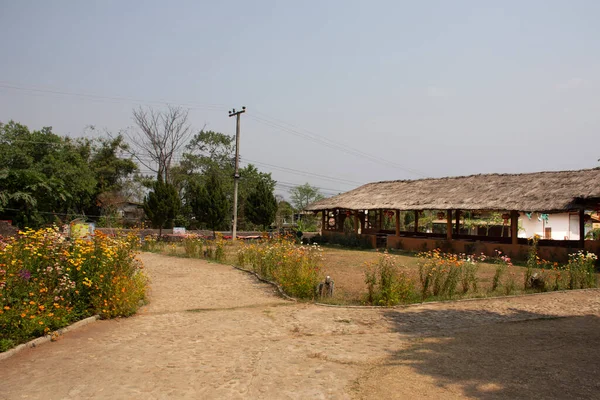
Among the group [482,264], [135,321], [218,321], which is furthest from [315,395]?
[482,264]

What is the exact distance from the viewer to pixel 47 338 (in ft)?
19.1

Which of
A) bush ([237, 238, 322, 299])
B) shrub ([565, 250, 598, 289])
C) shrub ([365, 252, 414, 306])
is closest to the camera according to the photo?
shrub ([365, 252, 414, 306])

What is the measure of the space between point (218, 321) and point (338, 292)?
3.38m

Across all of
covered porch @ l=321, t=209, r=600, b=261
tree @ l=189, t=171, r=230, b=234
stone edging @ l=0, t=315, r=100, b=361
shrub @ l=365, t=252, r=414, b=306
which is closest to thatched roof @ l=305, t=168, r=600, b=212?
covered porch @ l=321, t=209, r=600, b=261

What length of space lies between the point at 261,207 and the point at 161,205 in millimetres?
6523

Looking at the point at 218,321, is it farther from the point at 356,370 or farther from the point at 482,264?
the point at 482,264

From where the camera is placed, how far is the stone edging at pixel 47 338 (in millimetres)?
5191

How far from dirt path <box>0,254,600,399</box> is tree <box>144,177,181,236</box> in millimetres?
16111

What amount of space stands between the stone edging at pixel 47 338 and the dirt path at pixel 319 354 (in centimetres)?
9

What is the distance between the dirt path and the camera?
4.29 m

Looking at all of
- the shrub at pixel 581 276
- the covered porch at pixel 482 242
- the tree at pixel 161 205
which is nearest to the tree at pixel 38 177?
the tree at pixel 161 205

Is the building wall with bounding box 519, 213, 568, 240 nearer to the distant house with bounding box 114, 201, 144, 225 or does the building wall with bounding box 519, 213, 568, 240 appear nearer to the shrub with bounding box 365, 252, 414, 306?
the shrub with bounding box 365, 252, 414, 306

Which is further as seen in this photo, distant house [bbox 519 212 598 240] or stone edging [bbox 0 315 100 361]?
distant house [bbox 519 212 598 240]

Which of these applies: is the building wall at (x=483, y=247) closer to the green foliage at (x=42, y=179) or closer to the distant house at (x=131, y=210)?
the green foliage at (x=42, y=179)
